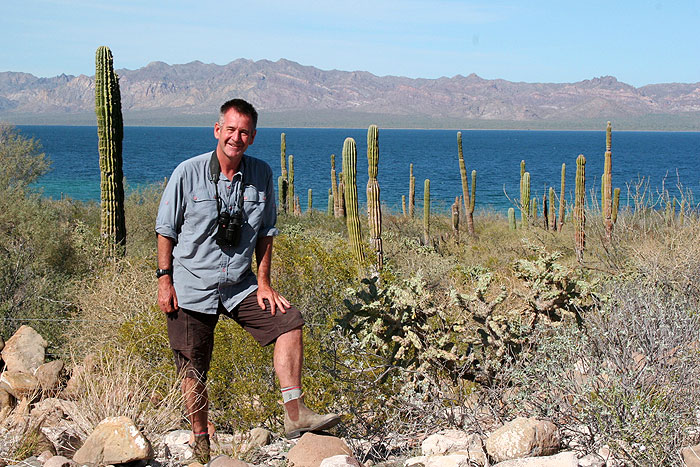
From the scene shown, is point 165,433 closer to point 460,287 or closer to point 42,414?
point 42,414

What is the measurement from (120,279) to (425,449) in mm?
4361

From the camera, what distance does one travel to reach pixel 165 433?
4.50m

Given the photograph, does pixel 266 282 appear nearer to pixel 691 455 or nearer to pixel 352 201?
pixel 691 455

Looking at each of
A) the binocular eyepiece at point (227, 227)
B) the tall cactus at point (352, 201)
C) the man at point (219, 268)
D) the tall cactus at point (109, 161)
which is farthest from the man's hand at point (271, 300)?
the tall cactus at point (109, 161)

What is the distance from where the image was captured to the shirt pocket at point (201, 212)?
407 cm

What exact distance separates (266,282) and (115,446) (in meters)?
1.26

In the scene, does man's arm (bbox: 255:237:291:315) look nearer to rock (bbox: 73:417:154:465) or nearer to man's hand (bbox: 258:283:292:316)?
man's hand (bbox: 258:283:292:316)

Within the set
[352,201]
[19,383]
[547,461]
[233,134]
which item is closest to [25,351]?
[19,383]

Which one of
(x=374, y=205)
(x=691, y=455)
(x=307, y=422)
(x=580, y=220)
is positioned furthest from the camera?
(x=580, y=220)

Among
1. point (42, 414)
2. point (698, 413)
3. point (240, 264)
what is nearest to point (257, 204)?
point (240, 264)

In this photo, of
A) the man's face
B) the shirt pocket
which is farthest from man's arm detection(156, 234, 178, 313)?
the man's face

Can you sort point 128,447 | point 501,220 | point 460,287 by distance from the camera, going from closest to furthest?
point 128,447
point 460,287
point 501,220

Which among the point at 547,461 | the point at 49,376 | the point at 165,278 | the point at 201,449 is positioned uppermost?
the point at 165,278

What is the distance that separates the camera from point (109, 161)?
32.2 ft
